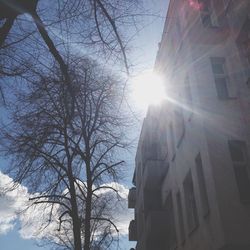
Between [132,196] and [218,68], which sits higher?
[132,196]

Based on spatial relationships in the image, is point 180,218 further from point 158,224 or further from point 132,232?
point 132,232

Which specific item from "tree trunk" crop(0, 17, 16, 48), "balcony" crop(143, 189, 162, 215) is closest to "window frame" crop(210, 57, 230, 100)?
"tree trunk" crop(0, 17, 16, 48)

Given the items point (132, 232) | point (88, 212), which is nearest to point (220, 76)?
point (88, 212)

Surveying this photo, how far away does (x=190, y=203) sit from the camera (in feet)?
39.7

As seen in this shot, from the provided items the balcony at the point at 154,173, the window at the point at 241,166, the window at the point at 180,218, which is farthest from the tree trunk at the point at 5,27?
the balcony at the point at 154,173

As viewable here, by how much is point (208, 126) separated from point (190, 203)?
3362mm

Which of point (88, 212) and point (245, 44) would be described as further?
point (88, 212)

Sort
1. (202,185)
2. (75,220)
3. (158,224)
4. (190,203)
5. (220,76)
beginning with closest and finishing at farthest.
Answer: (202,185) < (220,76) < (190,203) < (75,220) < (158,224)

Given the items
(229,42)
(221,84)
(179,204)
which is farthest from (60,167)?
(229,42)

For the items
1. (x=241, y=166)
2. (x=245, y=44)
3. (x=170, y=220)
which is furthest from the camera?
(x=170, y=220)

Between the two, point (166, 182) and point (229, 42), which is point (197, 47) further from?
point (166, 182)

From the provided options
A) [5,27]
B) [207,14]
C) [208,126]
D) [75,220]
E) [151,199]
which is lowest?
[5,27]

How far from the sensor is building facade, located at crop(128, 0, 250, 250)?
348 inches

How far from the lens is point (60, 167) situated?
13.0 metres
